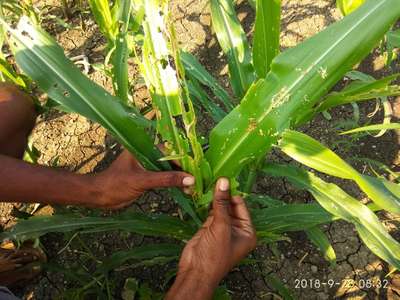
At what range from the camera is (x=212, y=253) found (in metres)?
0.80

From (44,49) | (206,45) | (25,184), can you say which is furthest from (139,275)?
(206,45)

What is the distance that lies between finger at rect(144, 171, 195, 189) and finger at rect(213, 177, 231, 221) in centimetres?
5

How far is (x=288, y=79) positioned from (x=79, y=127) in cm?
107

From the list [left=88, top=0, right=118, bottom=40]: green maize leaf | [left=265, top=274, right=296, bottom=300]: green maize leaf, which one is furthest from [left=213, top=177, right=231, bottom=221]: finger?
[left=88, top=0, right=118, bottom=40]: green maize leaf

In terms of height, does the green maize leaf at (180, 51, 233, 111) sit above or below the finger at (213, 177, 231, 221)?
above

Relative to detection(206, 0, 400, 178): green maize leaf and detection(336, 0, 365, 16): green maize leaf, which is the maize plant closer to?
detection(206, 0, 400, 178): green maize leaf

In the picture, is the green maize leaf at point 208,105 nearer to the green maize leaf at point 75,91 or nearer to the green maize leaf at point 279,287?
the green maize leaf at point 75,91

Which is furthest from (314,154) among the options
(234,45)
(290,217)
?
(234,45)

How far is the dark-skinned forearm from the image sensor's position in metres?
0.92

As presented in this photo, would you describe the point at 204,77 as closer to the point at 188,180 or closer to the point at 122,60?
the point at 122,60

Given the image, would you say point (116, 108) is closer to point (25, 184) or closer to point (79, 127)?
point (25, 184)

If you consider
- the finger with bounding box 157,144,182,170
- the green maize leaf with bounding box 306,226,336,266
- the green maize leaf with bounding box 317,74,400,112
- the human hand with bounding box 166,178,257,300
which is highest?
the green maize leaf with bounding box 317,74,400,112

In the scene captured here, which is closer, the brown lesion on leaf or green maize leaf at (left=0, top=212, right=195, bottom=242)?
the brown lesion on leaf

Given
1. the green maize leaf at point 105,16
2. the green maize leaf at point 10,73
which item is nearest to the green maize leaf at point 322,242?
the green maize leaf at point 105,16
